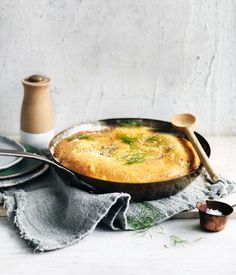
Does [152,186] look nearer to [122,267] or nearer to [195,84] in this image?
[122,267]

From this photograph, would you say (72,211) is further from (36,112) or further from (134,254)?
(36,112)

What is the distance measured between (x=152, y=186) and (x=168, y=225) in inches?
4.3

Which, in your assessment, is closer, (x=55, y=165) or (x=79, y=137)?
(x=55, y=165)

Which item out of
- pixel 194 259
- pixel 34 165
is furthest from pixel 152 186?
pixel 34 165

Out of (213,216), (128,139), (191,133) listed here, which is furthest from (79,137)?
(213,216)

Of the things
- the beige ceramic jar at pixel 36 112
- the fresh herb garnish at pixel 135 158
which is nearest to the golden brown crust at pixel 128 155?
the fresh herb garnish at pixel 135 158

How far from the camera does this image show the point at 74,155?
1.90 meters

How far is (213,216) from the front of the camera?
172cm

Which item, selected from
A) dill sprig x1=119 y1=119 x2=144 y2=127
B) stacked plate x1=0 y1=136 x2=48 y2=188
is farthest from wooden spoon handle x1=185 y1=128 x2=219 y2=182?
stacked plate x1=0 y1=136 x2=48 y2=188

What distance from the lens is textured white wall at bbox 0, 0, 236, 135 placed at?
2.17 meters

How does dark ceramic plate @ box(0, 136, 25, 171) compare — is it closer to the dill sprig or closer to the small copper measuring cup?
the dill sprig

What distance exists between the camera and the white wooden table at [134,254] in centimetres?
157

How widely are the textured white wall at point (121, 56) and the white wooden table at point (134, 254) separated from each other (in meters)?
0.59

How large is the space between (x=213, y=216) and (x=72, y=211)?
352 mm
